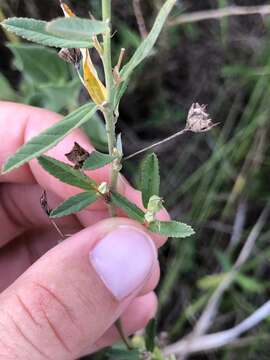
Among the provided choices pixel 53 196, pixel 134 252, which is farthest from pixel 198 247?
pixel 134 252

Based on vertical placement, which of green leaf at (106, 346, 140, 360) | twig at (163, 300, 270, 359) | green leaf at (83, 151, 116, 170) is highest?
green leaf at (83, 151, 116, 170)

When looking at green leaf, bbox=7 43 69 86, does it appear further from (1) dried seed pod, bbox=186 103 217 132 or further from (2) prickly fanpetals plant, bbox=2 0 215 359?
(1) dried seed pod, bbox=186 103 217 132

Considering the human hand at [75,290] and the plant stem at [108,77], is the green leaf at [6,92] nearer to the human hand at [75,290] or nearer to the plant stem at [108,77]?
the human hand at [75,290]

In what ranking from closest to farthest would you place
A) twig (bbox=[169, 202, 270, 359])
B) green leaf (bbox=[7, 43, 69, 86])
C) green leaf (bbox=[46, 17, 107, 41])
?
green leaf (bbox=[46, 17, 107, 41]) → green leaf (bbox=[7, 43, 69, 86]) → twig (bbox=[169, 202, 270, 359])

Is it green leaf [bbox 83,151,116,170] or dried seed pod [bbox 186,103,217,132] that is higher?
green leaf [bbox 83,151,116,170]

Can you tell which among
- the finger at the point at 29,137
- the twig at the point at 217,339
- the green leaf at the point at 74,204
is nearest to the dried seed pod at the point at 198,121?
the green leaf at the point at 74,204

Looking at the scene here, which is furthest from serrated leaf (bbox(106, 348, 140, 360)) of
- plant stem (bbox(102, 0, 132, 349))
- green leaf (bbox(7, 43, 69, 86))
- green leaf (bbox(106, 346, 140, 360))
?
green leaf (bbox(7, 43, 69, 86))

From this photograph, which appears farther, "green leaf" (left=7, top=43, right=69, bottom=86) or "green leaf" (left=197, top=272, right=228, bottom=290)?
"green leaf" (left=197, top=272, right=228, bottom=290)
